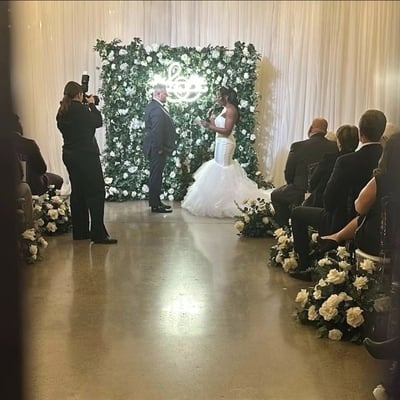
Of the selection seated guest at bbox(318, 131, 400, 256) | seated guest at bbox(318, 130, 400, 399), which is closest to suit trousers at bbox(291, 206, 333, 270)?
seated guest at bbox(318, 130, 400, 399)

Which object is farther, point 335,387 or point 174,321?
point 174,321

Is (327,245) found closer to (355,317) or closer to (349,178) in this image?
(349,178)

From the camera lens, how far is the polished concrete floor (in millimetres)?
2531

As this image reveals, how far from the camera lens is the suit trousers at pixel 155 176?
22.1 feet

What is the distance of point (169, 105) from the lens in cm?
760

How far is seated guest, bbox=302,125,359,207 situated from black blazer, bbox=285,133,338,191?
0.57m

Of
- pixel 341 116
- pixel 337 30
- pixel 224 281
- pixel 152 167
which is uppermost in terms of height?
pixel 337 30

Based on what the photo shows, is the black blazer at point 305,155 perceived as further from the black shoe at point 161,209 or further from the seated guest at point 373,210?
the black shoe at point 161,209

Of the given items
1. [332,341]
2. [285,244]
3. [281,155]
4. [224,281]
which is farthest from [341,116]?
[332,341]

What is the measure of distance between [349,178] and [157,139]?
351 cm

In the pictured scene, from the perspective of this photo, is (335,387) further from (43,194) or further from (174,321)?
(43,194)

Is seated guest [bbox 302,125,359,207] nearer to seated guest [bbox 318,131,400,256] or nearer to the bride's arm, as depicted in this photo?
seated guest [bbox 318,131,400,256]

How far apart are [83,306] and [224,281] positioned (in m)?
1.06

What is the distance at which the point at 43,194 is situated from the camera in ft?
Answer: 18.2
